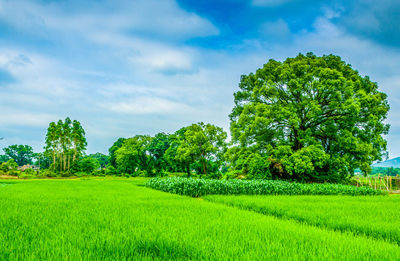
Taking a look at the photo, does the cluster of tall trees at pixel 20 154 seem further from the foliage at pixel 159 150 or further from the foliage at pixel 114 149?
the foliage at pixel 159 150

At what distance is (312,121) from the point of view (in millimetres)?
20609

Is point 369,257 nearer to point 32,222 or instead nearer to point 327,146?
point 32,222

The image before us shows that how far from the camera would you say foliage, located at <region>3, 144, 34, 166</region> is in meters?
80.6

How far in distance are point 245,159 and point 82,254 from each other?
1823 centimetres

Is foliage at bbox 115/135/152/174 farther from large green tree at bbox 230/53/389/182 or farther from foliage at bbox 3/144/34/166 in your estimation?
foliage at bbox 3/144/34/166

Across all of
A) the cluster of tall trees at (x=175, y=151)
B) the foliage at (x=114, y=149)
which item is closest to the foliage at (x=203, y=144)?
the cluster of tall trees at (x=175, y=151)

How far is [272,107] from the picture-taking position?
19609 millimetres

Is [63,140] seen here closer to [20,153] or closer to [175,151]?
[175,151]

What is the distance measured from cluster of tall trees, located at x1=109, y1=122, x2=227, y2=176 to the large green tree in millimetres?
9186

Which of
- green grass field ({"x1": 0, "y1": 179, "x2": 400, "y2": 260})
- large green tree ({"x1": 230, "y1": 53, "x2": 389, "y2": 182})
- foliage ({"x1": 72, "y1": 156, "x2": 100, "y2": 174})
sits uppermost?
large green tree ({"x1": 230, "y1": 53, "x2": 389, "y2": 182})

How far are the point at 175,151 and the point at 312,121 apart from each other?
2401 centimetres

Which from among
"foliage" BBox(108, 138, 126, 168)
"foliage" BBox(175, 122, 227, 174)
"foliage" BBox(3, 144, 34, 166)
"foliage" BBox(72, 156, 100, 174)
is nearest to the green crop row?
"foliage" BBox(175, 122, 227, 174)

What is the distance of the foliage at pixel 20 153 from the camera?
3174 inches

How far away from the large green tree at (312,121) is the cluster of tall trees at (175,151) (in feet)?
30.1
